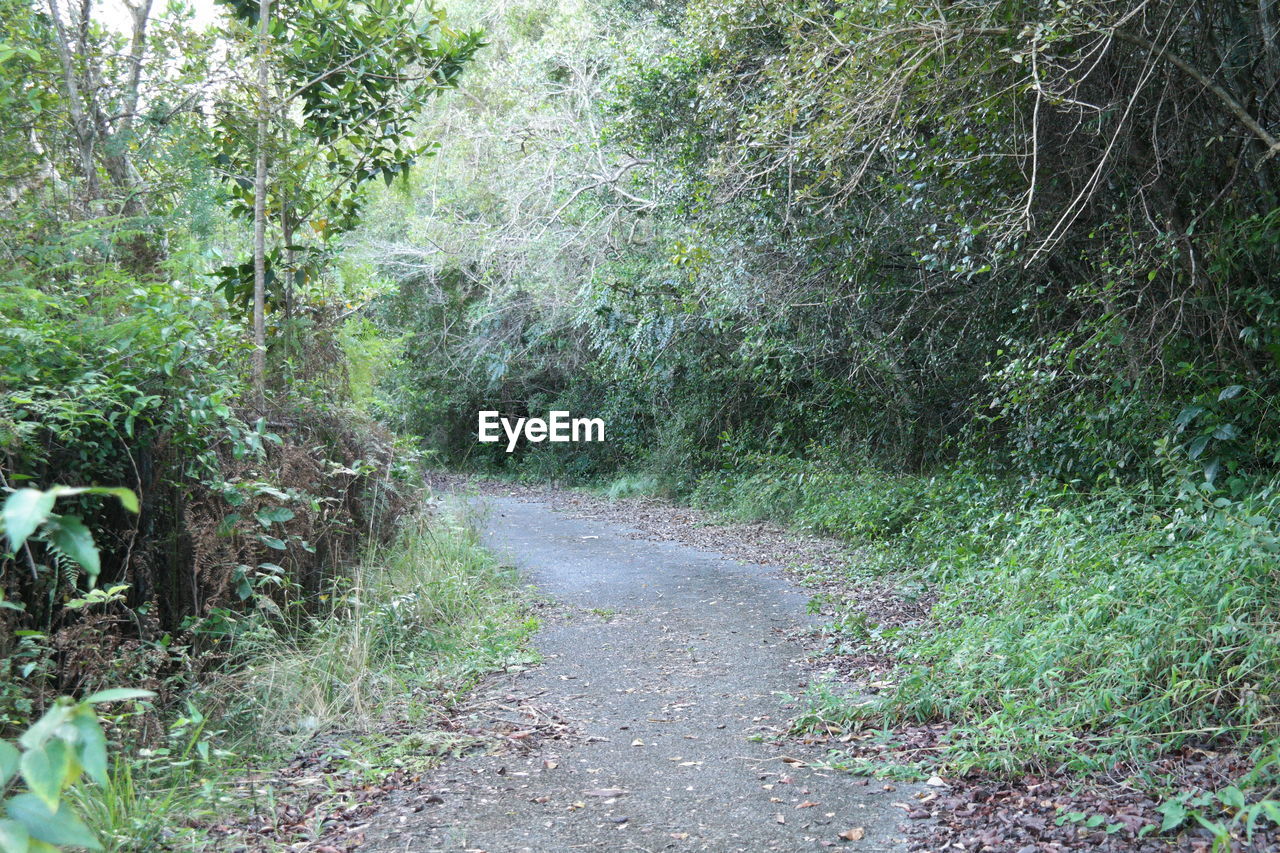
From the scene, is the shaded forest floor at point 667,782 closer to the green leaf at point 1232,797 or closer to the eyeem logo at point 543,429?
the green leaf at point 1232,797

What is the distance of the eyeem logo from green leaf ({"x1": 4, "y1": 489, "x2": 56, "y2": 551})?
1983 centimetres

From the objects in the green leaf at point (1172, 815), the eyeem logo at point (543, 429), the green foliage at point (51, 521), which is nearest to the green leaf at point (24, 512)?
the green foliage at point (51, 521)

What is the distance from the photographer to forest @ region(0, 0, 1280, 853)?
169 inches

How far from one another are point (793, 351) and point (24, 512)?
1210 centimetres

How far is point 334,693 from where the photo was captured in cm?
555

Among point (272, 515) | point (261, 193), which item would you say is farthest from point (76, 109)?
point (272, 515)

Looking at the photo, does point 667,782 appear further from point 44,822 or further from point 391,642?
point 44,822

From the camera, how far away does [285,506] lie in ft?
21.2

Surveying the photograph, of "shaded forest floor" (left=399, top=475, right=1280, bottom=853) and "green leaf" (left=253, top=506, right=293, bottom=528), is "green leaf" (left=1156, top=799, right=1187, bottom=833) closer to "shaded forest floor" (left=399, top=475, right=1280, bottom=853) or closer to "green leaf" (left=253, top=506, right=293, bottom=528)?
"shaded forest floor" (left=399, top=475, right=1280, bottom=853)

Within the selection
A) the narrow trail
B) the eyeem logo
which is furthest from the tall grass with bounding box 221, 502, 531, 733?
the eyeem logo

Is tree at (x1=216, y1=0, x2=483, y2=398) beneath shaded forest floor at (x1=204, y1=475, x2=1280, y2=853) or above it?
above

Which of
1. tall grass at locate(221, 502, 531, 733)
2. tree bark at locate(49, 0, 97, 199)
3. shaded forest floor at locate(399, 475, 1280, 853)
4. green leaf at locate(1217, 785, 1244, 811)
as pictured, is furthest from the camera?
tree bark at locate(49, 0, 97, 199)

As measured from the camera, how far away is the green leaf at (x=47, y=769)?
135 centimetres

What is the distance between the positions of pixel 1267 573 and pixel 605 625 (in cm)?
480
